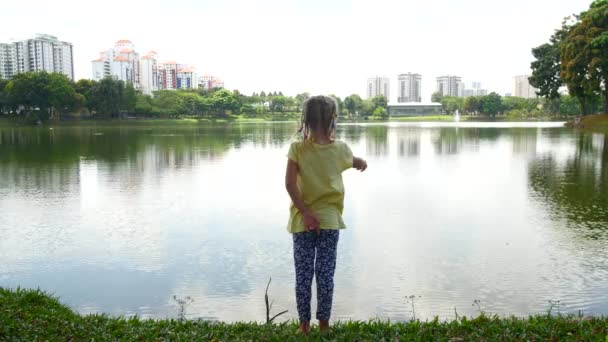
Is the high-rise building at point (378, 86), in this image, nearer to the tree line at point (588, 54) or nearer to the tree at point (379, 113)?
the tree at point (379, 113)

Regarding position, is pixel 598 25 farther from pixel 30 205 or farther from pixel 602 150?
pixel 30 205

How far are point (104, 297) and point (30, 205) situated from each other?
531 cm

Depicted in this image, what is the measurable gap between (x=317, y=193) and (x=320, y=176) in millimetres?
109

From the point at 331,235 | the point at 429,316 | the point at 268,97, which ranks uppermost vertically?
the point at 268,97

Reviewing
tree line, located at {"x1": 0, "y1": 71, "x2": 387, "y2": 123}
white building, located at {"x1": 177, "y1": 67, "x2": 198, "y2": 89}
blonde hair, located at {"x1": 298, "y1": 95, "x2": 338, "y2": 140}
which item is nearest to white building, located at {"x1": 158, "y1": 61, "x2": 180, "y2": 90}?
white building, located at {"x1": 177, "y1": 67, "x2": 198, "y2": 89}

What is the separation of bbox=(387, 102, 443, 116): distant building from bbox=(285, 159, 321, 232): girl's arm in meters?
118

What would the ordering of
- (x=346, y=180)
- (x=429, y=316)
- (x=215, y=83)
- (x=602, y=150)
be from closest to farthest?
(x=429, y=316) → (x=346, y=180) → (x=602, y=150) → (x=215, y=83)

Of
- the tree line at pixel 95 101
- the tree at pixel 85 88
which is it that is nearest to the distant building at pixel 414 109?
the tree line at pixel 95 101

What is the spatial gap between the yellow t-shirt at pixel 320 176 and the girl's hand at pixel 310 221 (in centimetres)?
4

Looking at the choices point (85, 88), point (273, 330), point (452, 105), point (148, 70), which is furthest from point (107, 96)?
point (452, 105)

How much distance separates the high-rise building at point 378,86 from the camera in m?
185

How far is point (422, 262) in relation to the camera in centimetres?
604

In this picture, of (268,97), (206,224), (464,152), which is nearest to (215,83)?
(268,97)

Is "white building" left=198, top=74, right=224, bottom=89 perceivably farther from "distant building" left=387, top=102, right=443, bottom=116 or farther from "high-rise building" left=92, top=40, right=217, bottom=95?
"distant building" left=387, top=102, right=443, bottom=116
